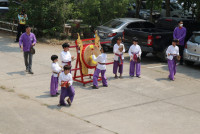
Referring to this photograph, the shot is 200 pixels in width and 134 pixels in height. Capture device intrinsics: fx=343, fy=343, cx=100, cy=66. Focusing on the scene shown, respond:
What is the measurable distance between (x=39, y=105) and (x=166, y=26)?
30.1 ft

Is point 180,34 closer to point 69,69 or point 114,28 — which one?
point 114,28

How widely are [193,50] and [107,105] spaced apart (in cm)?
575

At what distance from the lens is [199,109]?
867 centimetres

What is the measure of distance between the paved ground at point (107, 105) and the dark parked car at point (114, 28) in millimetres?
3360

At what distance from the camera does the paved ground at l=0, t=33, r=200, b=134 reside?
23.9 feet

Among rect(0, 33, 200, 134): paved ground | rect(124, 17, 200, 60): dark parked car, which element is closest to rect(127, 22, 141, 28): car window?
rect(124, 17, 200, 60): dark parked car

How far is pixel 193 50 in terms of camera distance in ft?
43.1

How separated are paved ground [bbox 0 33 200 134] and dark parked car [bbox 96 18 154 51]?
336 cm

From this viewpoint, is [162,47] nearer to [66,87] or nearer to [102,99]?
[102,99]

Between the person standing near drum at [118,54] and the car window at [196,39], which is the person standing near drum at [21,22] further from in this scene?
the car window at [196,39]

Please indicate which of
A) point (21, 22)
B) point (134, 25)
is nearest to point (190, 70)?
point (134, 25)

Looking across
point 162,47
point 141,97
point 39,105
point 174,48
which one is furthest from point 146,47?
point 39,105

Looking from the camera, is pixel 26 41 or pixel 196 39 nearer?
pixel 26 41

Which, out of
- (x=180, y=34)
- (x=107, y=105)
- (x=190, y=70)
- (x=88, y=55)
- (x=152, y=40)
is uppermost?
(x=180, y=34)
